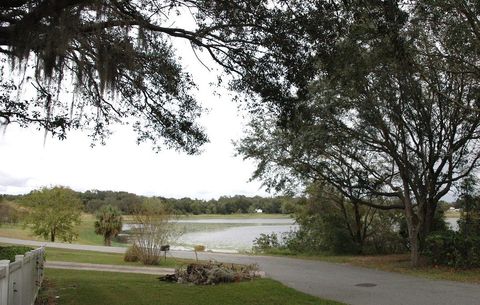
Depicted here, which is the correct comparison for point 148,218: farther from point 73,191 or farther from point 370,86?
point 73,191

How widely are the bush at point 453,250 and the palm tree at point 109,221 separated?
22.7 metres

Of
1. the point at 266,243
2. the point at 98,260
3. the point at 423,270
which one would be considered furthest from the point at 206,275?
the point at 266,243

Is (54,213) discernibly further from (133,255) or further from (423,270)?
(423,270)

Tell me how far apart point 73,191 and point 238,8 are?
129 ft

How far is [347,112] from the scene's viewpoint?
1877cm

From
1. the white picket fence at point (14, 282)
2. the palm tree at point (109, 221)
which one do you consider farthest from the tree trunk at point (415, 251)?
the palm tree at point (109, 221)

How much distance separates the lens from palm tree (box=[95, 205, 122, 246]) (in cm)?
3494

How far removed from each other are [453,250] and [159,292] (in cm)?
1269

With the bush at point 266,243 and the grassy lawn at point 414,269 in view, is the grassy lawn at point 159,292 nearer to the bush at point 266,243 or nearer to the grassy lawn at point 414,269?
the grassy lawn at point 414,269

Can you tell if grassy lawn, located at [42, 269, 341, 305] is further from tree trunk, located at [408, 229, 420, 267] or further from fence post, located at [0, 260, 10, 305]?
tree trunk, located at [408, 229, 420, 267]

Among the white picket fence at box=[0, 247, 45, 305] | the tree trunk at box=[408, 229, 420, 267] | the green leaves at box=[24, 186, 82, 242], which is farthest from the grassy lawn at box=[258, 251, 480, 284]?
the green leaves at box=[24, 186, 82, 242]

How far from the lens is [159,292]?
11.2 m

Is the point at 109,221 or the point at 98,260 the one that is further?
the point at 109,221

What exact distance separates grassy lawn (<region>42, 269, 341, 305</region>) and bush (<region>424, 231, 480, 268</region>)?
29.1 feet
